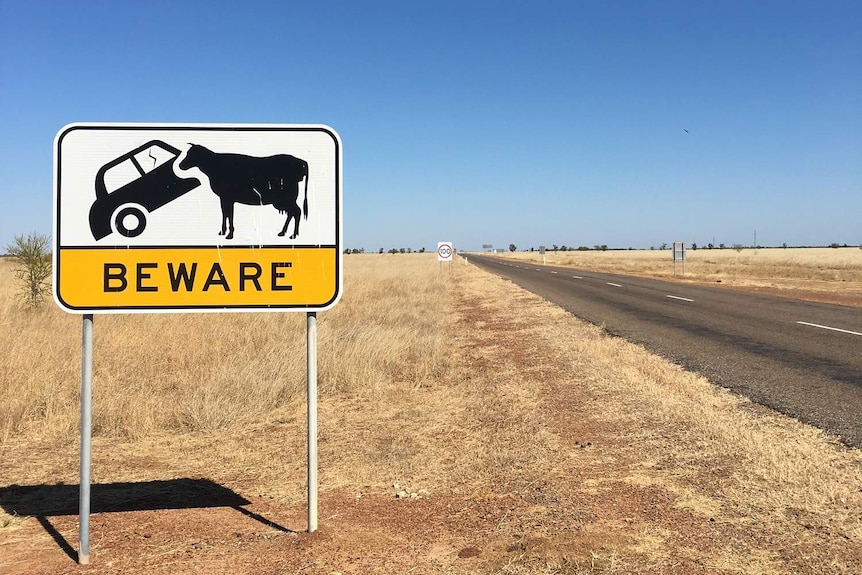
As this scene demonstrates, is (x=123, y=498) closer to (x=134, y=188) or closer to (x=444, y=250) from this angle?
(x=134, y=188)

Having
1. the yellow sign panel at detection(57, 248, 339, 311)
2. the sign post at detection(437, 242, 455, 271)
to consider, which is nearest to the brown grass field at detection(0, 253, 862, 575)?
the yellow sign panel at detection(57, 248, 339, 311)

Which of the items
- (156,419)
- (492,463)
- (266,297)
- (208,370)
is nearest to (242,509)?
(266,297)

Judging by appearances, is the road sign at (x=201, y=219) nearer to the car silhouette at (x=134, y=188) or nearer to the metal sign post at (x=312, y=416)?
the car silhouette at (x=134, y=188)

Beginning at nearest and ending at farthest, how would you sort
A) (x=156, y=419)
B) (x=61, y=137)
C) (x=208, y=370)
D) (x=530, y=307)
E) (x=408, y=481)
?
(x=61, y=137) < (x=408, y=481) < (x=156, y=419) < (x=208, y=370) < (x=530, y=307)

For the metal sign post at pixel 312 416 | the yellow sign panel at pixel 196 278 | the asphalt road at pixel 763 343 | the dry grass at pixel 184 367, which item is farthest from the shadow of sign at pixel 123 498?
the asphalt road at pixel 763 343

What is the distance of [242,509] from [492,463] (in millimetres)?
1832

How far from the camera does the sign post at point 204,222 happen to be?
9.93 ft

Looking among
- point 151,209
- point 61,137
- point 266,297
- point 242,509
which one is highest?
point 61,137

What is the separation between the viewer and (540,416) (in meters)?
5.55

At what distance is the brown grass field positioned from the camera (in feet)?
9.66

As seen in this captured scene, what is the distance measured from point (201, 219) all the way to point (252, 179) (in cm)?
36

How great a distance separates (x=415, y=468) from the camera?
4273 mm

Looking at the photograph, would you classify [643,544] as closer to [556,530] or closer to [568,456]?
[556,530]

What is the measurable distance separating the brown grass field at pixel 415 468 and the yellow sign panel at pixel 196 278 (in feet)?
4.35
